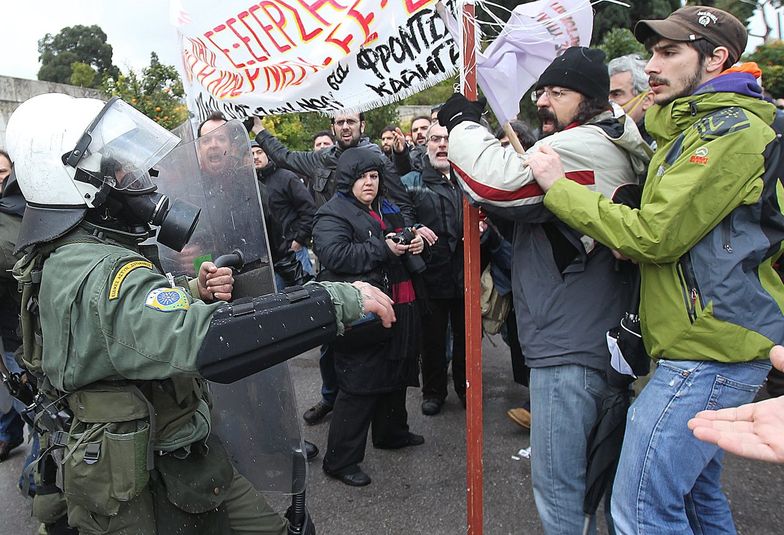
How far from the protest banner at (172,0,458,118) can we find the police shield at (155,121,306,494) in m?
0.25

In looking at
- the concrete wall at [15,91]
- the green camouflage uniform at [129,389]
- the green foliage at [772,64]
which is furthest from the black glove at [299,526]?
the concrete wall at [15,91]

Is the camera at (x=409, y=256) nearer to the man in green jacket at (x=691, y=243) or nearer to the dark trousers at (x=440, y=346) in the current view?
the dark trousers at (x=440, y=346)

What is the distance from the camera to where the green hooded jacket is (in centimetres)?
156

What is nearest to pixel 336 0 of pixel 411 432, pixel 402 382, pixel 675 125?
pixel 675 125

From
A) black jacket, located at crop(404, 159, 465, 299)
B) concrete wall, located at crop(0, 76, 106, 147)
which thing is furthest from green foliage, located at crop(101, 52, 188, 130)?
black jacket, located at crop(404, 159, 465, 299)

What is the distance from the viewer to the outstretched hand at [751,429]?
1.19 meters

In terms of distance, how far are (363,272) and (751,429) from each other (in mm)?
2118

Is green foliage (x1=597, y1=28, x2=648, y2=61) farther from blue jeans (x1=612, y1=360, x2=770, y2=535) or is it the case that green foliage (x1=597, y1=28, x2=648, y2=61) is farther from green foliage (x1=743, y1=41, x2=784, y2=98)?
blue jeans (x1=612, y1=360, x2=770, y2=535)

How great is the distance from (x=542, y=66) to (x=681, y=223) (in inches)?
35.8

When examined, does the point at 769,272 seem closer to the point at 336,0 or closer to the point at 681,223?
the point at 681,223

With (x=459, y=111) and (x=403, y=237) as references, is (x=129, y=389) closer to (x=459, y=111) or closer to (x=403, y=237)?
(x=459, y=111)

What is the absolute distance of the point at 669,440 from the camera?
1.66m

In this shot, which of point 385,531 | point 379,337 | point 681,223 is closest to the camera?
point 681,223

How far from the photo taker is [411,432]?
3.77m
